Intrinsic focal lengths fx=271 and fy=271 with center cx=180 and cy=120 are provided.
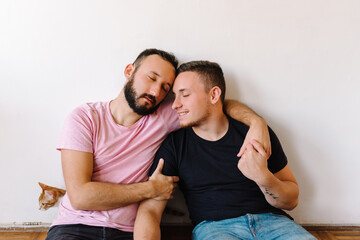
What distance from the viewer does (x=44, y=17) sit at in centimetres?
150

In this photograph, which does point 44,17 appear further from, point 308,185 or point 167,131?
A: point 308,185

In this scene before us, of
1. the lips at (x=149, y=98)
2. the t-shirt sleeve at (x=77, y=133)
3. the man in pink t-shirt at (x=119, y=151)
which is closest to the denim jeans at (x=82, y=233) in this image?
the man in pink t-shirt at (x=119, y=151)

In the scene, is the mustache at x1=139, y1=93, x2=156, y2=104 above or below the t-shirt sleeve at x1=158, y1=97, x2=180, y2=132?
above

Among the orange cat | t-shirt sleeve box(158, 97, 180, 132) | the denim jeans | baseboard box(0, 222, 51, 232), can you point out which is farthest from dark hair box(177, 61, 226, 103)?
baseboard box(0, 222, 51, 232)

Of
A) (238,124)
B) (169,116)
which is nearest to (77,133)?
(169,116)

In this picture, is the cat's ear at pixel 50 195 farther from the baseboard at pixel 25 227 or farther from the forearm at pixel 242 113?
the forearm at pixel 242 113

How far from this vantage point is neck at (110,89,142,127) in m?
1.45

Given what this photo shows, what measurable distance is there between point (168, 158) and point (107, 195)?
0.36 meters

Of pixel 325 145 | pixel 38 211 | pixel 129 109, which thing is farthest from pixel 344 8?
pixel 38 211

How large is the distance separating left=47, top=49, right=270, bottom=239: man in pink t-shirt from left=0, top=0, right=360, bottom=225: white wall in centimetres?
18

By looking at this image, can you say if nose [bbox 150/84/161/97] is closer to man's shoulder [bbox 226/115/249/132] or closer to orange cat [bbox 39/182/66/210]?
man's shoulder [bbox 226/115/249/132]

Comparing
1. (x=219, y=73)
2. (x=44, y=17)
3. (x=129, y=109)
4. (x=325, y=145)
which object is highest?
(x=44, y=17)

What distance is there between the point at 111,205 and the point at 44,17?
3.57 ft

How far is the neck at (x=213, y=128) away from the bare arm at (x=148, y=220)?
0.41 metres
